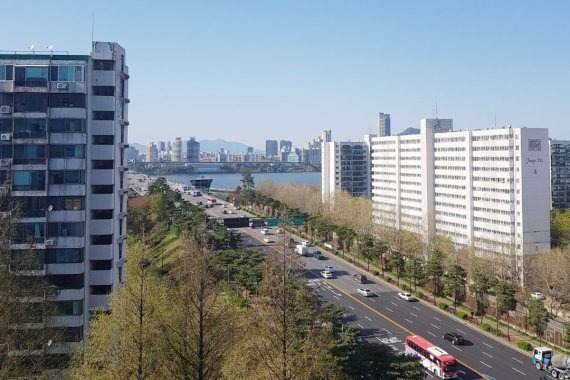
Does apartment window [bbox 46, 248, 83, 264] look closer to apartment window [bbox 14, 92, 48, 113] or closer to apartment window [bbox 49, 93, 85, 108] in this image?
apartment window [bbox 14, 92, 48, 113]

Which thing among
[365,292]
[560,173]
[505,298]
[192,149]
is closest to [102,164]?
[365,292]

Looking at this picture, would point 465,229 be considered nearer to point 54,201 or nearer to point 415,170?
point 415,170

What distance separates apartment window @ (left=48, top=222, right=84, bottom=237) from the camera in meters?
18.8

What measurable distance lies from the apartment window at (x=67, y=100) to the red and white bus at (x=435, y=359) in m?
15.5

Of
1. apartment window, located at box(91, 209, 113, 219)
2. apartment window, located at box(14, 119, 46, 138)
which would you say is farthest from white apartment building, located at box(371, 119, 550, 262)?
apartment window, located at box(14, 119, 46, 138)

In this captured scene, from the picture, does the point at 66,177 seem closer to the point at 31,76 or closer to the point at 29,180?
the point at 29,180

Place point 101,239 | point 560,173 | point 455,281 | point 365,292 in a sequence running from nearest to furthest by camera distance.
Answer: point 101,239
point 455,281
point 365,292
point 560,173

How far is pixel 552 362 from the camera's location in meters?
19.5

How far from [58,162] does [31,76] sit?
3.33 metres

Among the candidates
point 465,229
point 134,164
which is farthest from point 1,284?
point 134,164

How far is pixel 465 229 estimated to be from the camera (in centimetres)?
4156

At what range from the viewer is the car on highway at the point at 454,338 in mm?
22422

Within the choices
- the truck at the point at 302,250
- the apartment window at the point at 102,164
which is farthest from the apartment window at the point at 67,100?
the truck at the point at 302,250

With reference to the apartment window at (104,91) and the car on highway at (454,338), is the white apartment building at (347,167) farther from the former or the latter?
the apartment window at (104,91)
